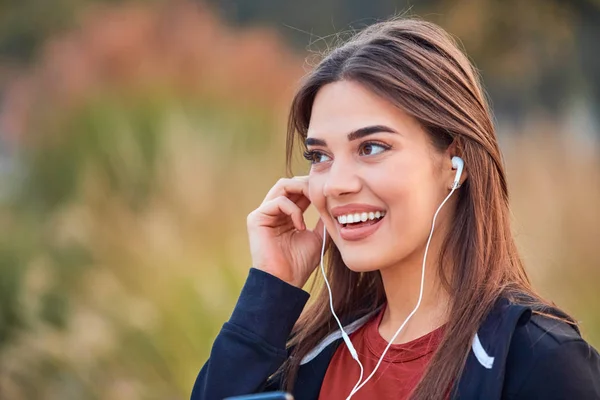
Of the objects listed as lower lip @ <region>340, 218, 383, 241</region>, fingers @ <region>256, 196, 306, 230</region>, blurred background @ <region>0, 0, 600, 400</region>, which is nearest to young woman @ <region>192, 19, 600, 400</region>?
lower lip @ <region>340, 218, 383, 241</region>


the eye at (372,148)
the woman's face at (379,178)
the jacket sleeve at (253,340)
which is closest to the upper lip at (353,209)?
the woman's face at (379,178)

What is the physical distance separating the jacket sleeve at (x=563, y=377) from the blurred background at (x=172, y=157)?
255 cm

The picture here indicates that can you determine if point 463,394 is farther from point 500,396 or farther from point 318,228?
point 318,228

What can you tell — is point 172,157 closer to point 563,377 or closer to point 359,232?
point 359,232

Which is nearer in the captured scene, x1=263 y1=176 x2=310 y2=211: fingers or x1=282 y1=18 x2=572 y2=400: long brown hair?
x1=282 y1=18 x2=572 y2=400: long brown hair

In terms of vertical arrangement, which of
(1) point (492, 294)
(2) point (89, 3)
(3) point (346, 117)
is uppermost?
(2) point (89, 3)

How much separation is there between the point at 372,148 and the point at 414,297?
37cm

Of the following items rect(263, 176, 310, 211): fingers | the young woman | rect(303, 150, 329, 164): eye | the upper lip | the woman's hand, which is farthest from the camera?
rect(263, 176, 310, 211): fingers

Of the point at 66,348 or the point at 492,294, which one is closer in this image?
the point at 492,294

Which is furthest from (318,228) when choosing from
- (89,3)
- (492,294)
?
(89,3)

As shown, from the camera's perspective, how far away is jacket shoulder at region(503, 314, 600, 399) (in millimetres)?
1690

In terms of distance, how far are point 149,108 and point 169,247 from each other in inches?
29.7

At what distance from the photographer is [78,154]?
474cm

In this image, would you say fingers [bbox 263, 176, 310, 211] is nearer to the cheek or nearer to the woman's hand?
the woman's hand
